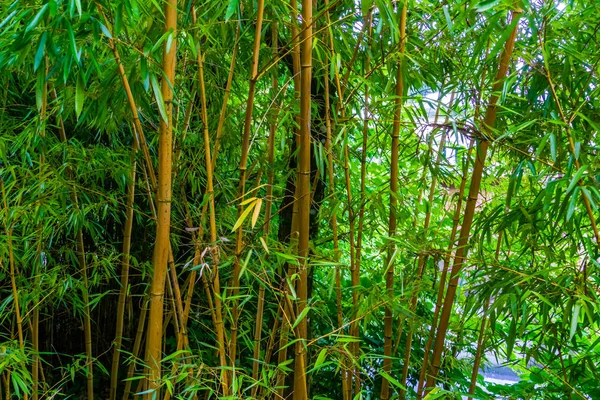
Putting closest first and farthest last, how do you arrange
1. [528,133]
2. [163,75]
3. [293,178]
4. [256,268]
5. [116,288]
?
[163,75], [528,133], [256,268], [293,178], [116,288]

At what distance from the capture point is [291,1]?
1658mm

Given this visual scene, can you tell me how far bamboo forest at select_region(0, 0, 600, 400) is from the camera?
1521 millimetres

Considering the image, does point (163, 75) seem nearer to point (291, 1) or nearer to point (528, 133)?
point (291, 1)

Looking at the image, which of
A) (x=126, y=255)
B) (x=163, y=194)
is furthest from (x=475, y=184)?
(x=126, y=255)

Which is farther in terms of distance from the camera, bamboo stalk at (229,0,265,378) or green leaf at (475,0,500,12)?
bamboo stalk at (229,0,265,378)

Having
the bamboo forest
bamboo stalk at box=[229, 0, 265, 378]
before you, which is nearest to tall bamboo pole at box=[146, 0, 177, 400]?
the bamboo forest

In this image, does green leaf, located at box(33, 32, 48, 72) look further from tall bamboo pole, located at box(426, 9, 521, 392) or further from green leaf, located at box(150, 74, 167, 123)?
tall bamboo pole, located at box(426, 9, 521, 392)

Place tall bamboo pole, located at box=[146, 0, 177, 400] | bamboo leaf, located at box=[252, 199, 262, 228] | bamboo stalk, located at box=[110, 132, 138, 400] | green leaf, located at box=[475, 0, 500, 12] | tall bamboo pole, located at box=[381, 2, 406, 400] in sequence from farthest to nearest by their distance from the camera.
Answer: bamboo stalk, located at box=[110, 132, 138, 400] → tall bamboo pole, located at box=[381, 2, 406, 400] → tall bamboo pole, located at box=[146, 0, 177, 400] → bamboo leaf, located at box=[252, 199, 262, 228] → green leaf, located at box=[475, 0, 500, 12]

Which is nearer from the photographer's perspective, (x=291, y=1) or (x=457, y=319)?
(x=291, y=1)

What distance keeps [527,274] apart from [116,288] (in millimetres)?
2373

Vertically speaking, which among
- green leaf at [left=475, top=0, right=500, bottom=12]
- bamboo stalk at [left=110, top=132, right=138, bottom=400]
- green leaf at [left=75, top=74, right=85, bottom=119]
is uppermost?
green leaf at [left=475, top=0, right=500, bottom=12]

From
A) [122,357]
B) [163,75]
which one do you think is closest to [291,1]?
[163,75]

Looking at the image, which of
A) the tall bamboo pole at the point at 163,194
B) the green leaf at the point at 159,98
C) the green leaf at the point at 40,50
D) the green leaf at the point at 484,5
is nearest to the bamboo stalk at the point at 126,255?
the tall bamboo pole at the point at 163,194

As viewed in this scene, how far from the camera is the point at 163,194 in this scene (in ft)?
5.17
